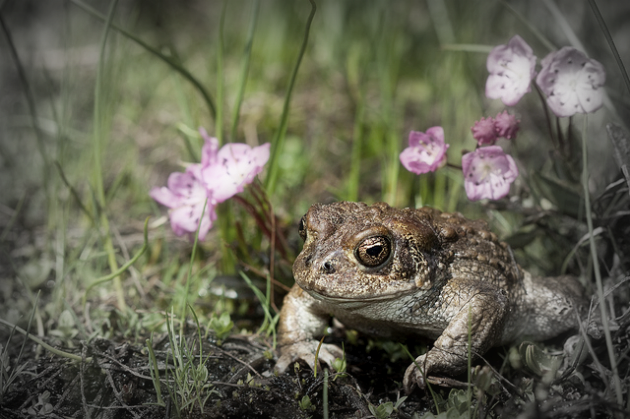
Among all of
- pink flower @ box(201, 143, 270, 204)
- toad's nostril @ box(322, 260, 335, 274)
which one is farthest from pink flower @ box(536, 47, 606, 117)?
pink flower @ box(201, 143, 270, 204)

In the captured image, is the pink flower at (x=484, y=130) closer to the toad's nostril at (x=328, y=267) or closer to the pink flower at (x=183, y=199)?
the toad's nostril at (x=328, y=267)

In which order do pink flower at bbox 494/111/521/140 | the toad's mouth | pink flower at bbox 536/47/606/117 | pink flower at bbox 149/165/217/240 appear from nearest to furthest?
the toad's mouth
pink flower at bbox 536/47/606/117
pink flower at bbox 494/111/521/140
pink flower at bbox 149/165/217/240

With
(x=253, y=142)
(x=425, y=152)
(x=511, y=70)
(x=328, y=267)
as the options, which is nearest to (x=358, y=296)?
(x=328, y=267)

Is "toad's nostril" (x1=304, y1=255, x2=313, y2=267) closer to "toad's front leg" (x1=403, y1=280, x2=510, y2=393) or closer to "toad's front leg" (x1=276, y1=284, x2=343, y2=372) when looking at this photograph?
"toad's front leg" (x1=276, y1=284, x2=343, y2=372)

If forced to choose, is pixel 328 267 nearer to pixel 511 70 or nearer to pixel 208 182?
pixel 208 182

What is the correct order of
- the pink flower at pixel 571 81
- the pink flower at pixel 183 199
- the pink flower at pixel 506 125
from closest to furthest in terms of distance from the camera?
1. the pink flower at pixel 571 81
2. the pink flower at pixel 506 125
3. the pink flower at pixel 183 199

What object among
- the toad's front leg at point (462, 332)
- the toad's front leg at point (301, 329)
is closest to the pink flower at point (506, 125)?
A: the toad's front leg at point (462, 332)

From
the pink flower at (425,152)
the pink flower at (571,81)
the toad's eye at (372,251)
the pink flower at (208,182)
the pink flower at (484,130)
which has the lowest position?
the toad's eye at (372,251)
